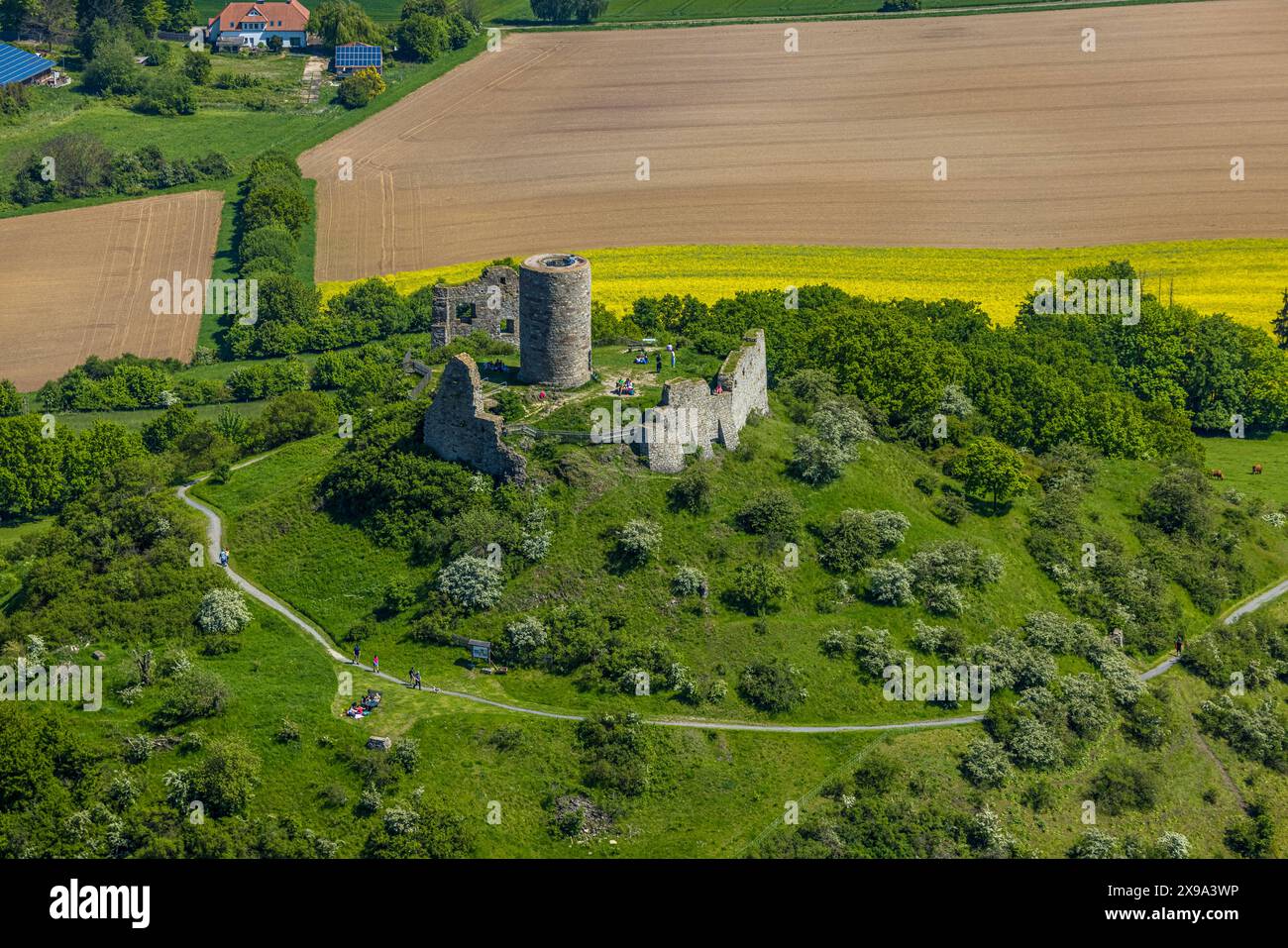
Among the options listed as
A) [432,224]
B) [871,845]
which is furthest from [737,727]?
[432,224]

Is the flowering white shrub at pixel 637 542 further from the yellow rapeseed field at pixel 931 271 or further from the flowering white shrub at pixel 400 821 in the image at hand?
the yellow rapeseed field at pixel 931 271

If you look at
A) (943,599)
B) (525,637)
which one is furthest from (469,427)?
(943,599)

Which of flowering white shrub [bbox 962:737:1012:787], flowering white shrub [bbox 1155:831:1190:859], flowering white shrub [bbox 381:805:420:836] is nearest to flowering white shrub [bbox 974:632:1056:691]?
flowering white shrub [bbox 962:737:1012:787]

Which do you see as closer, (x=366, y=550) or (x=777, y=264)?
(x=366, y=550)

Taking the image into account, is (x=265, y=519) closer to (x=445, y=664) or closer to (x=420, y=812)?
(x=445, y=664)

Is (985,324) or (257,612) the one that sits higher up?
(985,324)

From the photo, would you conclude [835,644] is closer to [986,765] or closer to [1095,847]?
[986,765]
